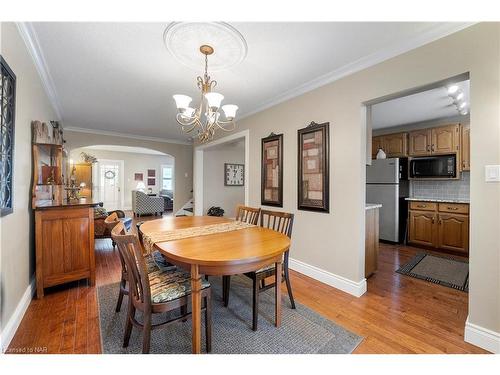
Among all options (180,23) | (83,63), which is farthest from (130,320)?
(83,63)

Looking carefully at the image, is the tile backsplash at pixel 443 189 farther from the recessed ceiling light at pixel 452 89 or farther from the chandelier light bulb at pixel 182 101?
the chandelier light bulb at pixel 182 101

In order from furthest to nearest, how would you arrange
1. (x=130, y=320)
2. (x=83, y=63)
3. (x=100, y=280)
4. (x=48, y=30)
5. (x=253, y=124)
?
(x=253, y=124) < (x=100, y=280) < (x=83, y=63) < (x=48, y=30) < (x=130, y=320)

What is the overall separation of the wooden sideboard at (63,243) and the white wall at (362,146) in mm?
2161

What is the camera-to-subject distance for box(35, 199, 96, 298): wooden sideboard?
81.6 inches

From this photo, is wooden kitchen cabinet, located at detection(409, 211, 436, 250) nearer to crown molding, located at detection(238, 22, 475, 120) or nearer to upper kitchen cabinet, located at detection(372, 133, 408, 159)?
upper kitchen cabinet, located at detection(372, 133, 408, 159)

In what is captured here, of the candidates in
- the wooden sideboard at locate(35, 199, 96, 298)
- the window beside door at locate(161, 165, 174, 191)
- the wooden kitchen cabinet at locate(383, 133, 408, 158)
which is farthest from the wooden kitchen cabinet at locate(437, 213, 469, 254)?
the window beside door at locate(161, 165, 174, 191)

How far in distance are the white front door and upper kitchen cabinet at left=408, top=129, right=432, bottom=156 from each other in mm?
9403

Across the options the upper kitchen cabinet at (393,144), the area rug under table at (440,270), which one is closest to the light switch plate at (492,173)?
the area rug under table at (440,270)

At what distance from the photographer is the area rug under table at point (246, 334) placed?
146cm

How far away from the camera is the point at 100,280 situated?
99.8 inches

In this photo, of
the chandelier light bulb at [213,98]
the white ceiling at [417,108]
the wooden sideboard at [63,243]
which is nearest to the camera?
the chandelier light bulb at [213,98]

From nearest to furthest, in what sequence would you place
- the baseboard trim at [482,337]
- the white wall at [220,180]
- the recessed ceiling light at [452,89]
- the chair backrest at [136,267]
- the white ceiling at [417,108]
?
1. the chair backrest at [136,267]
2. the baseboard trim at [482,337]
3. the recessed ceiling light at [452,89]
4. the white ceiling at [417,108]
5. the white wall at [220,180]
